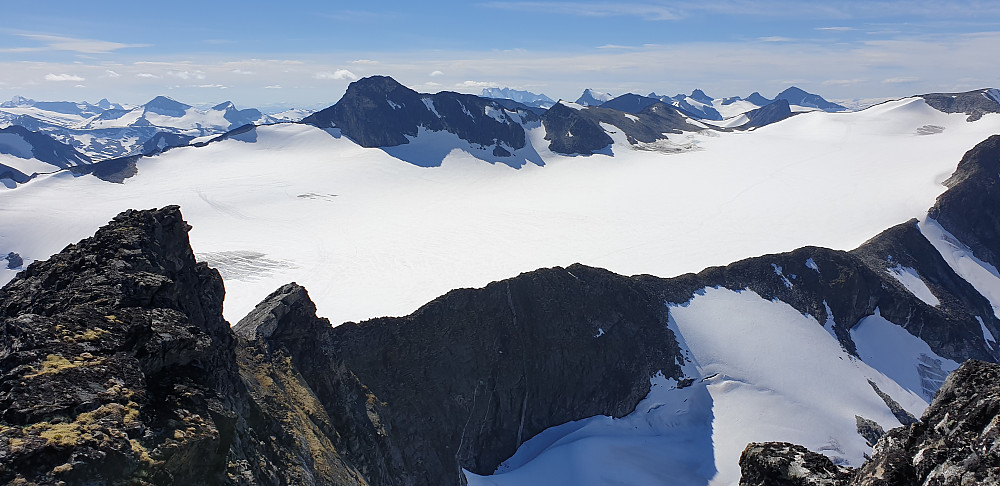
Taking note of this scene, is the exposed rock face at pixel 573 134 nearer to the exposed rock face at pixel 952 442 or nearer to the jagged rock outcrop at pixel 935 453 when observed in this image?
the jagged rock outcrop at pixel 935 453

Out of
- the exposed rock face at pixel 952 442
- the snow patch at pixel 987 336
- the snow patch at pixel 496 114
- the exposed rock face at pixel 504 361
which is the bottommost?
the snow patch at pixel 987 336

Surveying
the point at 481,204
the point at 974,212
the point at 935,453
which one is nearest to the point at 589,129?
the point at 481,204

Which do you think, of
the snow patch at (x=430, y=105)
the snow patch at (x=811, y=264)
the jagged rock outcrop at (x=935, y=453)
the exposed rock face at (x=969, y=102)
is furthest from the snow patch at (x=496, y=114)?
the jagged rock outcrop at (x=935, y=453)

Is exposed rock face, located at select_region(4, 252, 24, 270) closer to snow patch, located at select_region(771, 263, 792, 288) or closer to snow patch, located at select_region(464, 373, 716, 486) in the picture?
snow patch, located at select_region(464, 373, 716, 486)

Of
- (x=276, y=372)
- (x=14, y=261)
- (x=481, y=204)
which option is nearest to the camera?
(x=276, y=372)

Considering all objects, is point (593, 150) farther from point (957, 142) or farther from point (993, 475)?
point (993, 475)

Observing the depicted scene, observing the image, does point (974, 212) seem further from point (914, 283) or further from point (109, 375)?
point (109, 375)
